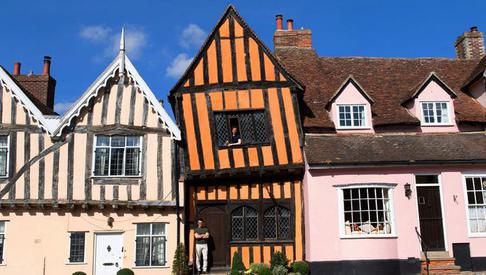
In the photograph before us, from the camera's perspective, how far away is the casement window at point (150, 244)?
15414 millimetres

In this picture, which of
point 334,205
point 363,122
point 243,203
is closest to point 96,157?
point 243,203

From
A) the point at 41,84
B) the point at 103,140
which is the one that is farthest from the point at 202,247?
the point at 41,84

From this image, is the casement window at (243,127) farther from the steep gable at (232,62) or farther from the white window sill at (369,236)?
the white window sill at (369,236)

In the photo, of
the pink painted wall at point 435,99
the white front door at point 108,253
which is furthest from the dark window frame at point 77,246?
the pink painted wall at point 435,99

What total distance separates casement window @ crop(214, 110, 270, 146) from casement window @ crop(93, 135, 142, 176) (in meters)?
2.77

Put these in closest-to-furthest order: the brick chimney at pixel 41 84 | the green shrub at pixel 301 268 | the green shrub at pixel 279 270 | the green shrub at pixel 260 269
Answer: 1. the green shrub at pixel 260 269
2. the green shrub at pixel 279 270
3. the green shrub at pixel 301 268
4. the brick chimney at pixel 41 84

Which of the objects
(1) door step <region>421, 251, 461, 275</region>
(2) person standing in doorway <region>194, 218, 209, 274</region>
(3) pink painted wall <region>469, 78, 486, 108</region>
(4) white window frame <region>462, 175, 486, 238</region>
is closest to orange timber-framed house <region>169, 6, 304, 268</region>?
(2) person standing in doorway <region>194, 218, 209, 274</region>

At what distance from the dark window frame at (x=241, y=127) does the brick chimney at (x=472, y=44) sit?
36.6 ft

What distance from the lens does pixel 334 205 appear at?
48.5 ft

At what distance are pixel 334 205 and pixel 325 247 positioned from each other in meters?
1.32

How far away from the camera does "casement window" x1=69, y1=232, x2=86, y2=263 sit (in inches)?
601

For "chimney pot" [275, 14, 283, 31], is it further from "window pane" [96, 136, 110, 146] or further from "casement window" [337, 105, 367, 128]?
"window pane" [96, 136, 110, 146]

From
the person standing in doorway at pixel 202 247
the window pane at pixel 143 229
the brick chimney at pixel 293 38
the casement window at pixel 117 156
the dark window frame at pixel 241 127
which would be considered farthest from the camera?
the brick chimney at pixel 293 38

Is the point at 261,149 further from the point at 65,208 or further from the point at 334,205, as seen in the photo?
the point at 65,208
